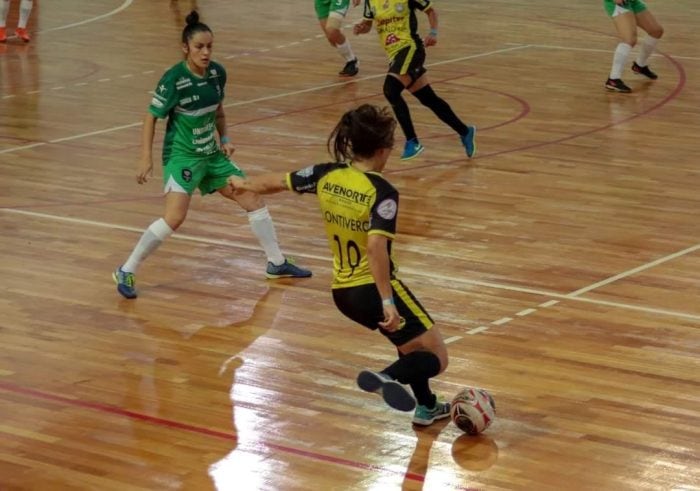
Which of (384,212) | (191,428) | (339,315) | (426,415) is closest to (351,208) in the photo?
(384,212)

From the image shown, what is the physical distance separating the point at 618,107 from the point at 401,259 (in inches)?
233

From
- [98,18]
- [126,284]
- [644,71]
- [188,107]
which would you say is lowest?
[98,18]

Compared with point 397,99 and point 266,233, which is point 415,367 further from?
point 397,99

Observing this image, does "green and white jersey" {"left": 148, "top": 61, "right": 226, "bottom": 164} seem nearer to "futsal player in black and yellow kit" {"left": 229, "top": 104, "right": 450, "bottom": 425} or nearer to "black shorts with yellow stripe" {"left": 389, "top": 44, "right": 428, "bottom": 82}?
"futsal player in black and yellow kit" {"left": 229, "top": 104, "right": 450, "bottom": 425}

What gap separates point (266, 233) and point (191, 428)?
269 cm

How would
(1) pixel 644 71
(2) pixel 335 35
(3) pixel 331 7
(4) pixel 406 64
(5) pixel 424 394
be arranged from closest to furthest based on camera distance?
1. (5) pixel 424 394
2. (4) pixel 406 64
3. (1) pixel 644 71
4. (2) pixel 335 35
5. (3) pixel 331 7

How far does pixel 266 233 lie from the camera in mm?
9148

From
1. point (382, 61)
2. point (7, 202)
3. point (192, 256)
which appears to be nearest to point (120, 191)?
point (7, 202)

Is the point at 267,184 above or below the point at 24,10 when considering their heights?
above

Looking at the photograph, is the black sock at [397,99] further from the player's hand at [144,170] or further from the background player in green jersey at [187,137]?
the player's hand at [144,170]

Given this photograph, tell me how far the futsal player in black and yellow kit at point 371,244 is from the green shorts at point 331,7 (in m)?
10.5

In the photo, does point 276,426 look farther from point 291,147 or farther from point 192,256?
point 291,147

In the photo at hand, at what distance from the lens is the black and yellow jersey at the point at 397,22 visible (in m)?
12.3

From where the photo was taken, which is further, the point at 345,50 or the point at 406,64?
the point at 345,50
